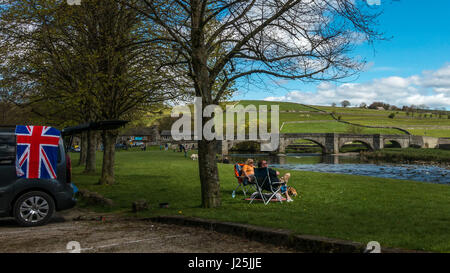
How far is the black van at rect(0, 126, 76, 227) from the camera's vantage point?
8234 mm

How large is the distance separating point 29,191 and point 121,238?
114 inches

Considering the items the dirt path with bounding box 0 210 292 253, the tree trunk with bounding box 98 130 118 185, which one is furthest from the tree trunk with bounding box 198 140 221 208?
the tree trunk with bounding box 98 130 118 185

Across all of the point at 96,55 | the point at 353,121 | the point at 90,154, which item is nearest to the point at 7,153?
the point at 96,55

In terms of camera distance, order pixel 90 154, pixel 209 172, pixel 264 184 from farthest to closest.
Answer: pixel 90 154
pixel 264 184
pixel 209 172

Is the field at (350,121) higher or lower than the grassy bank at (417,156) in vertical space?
higher

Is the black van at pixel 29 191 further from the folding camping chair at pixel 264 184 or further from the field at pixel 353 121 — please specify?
the field at pixel 353 121

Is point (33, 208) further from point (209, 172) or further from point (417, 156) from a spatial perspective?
point (417, 156)

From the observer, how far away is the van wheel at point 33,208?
838 cm

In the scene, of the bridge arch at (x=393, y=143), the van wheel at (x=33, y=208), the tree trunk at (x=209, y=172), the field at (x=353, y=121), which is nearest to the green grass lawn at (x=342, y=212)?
the tree trunk at (x=209, y=172)

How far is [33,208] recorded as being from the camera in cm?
855

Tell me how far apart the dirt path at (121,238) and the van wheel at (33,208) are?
0.24 m
